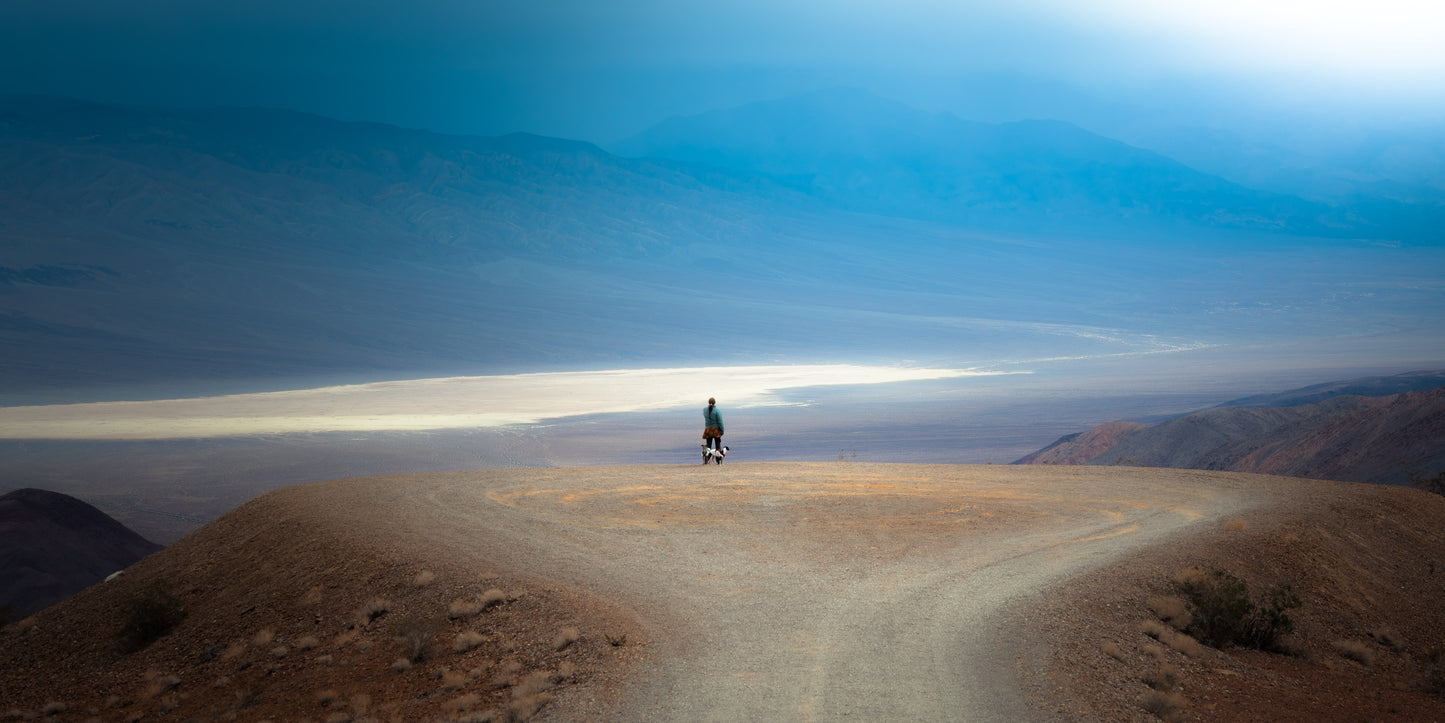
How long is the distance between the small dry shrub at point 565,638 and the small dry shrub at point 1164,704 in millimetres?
5664

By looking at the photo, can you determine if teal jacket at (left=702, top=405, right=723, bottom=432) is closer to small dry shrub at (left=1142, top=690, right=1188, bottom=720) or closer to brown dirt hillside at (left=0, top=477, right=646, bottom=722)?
brown dirt hillside at (left=0, top=477, right=646, bottom=722)

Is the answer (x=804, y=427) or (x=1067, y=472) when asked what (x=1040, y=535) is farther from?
(x=804, y=427)

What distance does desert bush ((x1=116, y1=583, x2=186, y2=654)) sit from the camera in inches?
571

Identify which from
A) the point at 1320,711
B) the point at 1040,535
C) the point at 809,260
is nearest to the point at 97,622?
the point at 1040,535

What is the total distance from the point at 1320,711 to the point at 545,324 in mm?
125760

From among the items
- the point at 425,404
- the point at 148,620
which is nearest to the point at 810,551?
the point at 148,620

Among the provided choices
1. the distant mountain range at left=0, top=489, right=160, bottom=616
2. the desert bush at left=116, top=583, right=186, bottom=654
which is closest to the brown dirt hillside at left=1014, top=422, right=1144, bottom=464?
the distant mountain range at left=0, top=489, right=160, bottom=616

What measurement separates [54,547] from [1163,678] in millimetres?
43597

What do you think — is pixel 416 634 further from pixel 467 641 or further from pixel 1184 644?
pixel 1184 644

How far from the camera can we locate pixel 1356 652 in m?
12.7

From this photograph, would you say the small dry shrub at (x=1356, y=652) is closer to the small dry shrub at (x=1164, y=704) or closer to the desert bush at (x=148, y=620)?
the small dry shrub at (x=1164, y=704)

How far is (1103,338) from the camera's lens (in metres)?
140

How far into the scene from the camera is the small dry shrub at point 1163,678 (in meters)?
10.1

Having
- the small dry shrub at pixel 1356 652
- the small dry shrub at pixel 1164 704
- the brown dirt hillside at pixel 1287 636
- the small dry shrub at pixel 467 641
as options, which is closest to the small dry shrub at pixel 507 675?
the small dry shrub at pixel 467 641
